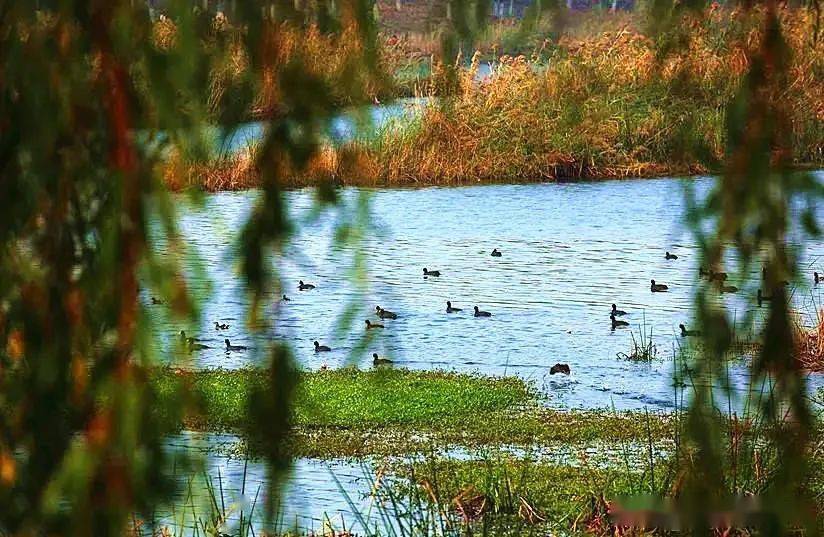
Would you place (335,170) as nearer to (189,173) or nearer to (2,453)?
(189,173)

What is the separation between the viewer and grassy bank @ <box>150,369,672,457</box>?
26.6ft

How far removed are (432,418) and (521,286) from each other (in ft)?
19.6

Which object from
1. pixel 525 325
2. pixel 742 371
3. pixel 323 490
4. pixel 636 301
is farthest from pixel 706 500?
pixel 636 301

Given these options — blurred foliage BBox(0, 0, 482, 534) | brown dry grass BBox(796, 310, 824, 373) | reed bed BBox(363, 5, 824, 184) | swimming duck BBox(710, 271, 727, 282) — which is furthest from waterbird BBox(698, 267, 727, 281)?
reed bed BBox(363, 5, 824, 184)

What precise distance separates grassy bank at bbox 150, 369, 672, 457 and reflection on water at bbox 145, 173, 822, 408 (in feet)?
1.38

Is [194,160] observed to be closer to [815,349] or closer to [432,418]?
[432,418]

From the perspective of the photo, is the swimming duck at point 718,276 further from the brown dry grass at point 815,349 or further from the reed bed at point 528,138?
the reed bed at point 528,138

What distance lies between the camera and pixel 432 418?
8703mm

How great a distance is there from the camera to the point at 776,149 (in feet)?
4.42

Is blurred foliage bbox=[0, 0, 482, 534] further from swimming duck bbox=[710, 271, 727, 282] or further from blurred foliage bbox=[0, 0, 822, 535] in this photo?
swimming duck bbox=[710, 271, 727, 282]

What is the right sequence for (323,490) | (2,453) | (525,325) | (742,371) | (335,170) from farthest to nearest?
(525,325) → (742,371) → (323,490) → (2,453) → (335,170)

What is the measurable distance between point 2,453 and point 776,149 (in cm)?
84

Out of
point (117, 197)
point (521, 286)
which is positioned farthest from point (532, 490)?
point (521, 286)

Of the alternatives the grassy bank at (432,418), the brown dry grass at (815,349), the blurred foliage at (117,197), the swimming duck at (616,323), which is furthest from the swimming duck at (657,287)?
the blurred foliage at (117,197)
